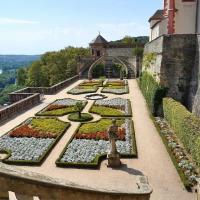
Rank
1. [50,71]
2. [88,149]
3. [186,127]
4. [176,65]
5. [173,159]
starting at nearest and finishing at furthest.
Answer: [173,159]
[186,127]
[88,149]
[176,65]
[50,71]

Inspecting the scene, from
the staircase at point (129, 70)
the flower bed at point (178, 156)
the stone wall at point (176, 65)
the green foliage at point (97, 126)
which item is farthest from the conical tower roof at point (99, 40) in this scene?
the flower bed at point (178, 156)

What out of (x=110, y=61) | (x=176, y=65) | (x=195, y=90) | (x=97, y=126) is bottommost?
(x=97, y=126)

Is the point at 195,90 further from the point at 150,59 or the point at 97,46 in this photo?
the point at 97,46

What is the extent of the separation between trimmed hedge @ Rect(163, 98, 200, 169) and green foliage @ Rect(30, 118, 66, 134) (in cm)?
740

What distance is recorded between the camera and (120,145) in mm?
12828

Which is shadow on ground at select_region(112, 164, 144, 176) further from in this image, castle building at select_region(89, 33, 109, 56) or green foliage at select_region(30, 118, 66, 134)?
castle building at select_region(89, 33, 109, 56)

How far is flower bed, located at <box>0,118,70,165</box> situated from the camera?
1140 centimetres

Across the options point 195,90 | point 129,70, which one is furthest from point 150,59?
point 129,70

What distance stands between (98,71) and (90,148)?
35209mm

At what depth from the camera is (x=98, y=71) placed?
46.6 meters

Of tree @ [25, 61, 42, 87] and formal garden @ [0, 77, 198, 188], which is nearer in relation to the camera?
formal garden @ [0, 77, 198, 188]

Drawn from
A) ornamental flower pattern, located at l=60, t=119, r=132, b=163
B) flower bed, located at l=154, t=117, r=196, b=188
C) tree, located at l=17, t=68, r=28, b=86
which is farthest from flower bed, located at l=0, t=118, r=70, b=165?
tree, located at l=17, t=68, r=28, b=86

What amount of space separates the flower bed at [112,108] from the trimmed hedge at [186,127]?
4.48 m

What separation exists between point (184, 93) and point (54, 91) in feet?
56.5
